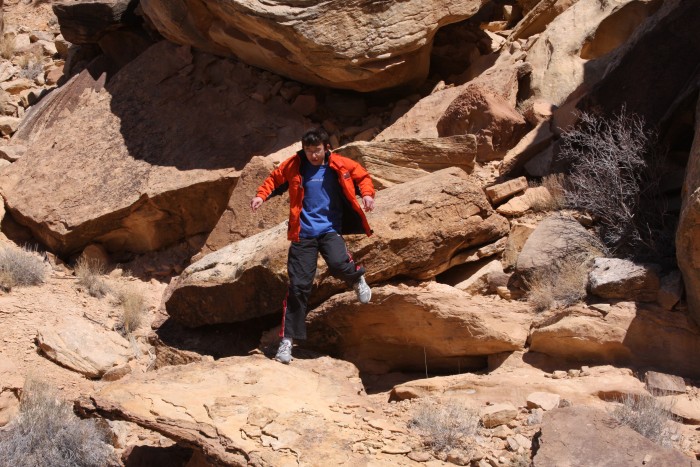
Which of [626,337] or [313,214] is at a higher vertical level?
[313,214]

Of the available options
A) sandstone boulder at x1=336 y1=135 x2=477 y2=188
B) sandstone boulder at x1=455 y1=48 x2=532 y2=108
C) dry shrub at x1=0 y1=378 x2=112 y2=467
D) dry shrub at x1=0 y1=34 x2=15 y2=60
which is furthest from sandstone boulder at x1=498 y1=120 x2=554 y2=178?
dry shrub at x1=0 y1=34 x2=15 y2=60

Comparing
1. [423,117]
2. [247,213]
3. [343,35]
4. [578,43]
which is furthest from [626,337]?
[578,43]

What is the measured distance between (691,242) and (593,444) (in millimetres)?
1619

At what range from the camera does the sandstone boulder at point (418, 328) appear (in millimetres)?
6055

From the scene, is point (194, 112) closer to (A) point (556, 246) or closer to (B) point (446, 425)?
(A) point (556, 246)

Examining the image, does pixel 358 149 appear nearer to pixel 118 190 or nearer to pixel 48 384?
pixel 118 190

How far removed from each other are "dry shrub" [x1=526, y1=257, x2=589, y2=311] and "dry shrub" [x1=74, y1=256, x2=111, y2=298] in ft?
14.7

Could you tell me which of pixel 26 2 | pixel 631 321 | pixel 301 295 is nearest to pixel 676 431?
pixel 631 321

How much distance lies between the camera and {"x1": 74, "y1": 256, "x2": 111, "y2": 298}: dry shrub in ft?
28.4

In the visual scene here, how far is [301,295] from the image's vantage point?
5918 millimetres

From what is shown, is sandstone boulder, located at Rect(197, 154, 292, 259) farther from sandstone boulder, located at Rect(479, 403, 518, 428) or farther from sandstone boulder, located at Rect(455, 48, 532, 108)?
sandstone boulder, located at Rect(479, 403, 518, 428)

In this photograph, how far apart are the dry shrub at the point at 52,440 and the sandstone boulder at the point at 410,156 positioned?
379 cm

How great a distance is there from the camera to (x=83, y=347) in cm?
717

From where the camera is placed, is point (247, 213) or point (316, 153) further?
point (247, 213)
